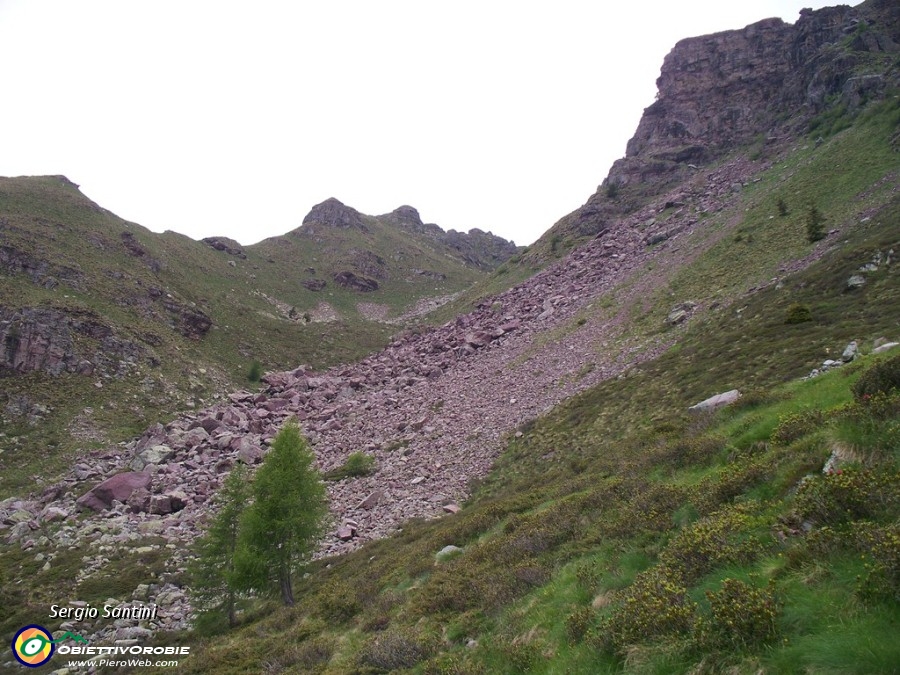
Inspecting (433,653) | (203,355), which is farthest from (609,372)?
(203,355)

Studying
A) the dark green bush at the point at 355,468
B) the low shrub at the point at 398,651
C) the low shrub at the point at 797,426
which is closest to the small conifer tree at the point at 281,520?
the dark green bush at the point at 355,468

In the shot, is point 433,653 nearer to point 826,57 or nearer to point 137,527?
point 137,527

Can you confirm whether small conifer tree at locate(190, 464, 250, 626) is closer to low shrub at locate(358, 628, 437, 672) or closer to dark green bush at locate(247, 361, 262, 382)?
low shrub at locate(358, 628, 437, 672)

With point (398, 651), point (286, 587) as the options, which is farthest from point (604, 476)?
point (286, 587)

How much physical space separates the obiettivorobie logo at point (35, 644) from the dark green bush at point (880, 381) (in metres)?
30.2

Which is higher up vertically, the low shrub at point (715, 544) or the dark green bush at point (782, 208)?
the dark green bush at point (782, 208)

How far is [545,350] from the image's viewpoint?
133ft

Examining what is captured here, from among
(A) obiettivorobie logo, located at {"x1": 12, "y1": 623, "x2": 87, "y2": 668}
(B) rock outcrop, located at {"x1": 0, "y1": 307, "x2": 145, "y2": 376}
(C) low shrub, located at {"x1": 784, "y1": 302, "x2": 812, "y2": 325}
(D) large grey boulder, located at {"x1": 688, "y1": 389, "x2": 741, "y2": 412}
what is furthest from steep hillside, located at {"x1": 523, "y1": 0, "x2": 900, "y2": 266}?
(A) obiettivorobie logo, located at {"x1": 12, "y1": 623, "x2": 87, "y2": 668}

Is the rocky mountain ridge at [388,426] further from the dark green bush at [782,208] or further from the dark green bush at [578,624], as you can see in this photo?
the dark green bush at [578,624]

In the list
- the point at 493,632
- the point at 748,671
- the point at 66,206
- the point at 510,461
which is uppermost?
the point at 66,206

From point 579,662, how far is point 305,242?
14269 cm

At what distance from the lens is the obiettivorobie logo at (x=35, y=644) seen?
1938 cm

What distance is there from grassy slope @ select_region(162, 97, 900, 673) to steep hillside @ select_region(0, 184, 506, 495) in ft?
108

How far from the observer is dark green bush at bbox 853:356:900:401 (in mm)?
9258
